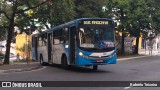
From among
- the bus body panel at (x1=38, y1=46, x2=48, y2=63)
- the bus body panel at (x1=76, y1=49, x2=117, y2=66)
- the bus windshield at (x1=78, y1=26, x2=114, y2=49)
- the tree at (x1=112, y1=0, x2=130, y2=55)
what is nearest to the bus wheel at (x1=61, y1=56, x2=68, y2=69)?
the bus body panel at (x1=76, y1=49, x2=117, y2=66)

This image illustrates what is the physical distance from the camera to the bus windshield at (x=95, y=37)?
19719 mm

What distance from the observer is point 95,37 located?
1973 centimetres

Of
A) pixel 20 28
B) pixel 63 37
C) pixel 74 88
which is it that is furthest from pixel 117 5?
pixel 74 88

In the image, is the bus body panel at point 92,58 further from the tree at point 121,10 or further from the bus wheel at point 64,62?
the tree at point 121,10

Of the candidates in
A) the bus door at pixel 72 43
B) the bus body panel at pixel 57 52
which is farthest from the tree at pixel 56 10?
the bus door at pixel 72 43

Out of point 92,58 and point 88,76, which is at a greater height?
point 92,58

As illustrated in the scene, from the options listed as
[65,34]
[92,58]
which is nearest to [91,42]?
[92,58]

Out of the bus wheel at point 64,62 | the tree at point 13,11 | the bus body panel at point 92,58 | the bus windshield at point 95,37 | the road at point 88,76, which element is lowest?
the road at point 88,76

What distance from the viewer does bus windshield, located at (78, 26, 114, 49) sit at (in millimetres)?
19719

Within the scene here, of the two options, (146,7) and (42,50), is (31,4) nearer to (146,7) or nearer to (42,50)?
(42,50)

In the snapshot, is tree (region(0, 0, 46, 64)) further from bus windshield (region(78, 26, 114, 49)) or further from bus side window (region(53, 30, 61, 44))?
bus windshield (region(78, 26, 114, 49))

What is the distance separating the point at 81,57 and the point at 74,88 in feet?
22.3

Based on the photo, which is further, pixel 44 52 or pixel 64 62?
pixel 44 52

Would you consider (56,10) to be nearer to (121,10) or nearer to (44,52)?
(44,52)
